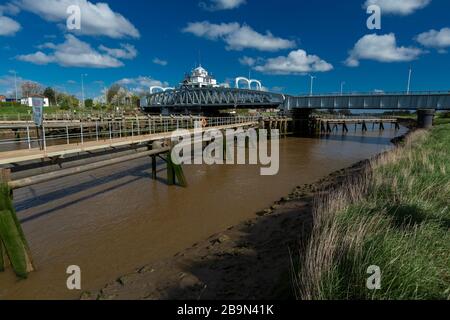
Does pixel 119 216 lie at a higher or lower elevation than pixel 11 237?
lower

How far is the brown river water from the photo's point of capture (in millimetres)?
6801

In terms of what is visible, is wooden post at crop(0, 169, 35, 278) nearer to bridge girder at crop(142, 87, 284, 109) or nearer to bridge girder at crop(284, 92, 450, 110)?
bridge girder at crop(284, 92, 450, 110)

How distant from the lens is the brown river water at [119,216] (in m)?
6.80

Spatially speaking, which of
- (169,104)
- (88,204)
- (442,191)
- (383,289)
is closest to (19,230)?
(88,204)

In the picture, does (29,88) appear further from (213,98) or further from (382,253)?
(382,253)

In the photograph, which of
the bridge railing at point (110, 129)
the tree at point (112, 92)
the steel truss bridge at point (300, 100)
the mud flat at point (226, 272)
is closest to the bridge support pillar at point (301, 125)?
the steel truss bridge at point (300, 100)

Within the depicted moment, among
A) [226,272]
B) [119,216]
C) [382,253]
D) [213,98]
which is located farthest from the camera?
[213,98]

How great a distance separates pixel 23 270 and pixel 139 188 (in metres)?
7.82

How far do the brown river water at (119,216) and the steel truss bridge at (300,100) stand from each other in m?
32.9

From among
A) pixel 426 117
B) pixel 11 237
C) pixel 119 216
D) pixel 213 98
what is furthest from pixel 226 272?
pixel 213 98

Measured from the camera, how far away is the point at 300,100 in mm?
55000

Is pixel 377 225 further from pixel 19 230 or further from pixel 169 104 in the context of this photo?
pixel 169 104

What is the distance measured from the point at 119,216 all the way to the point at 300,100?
165ft

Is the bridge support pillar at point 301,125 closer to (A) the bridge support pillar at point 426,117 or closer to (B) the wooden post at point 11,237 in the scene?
(A) the bridge support pillar at point 426,117
